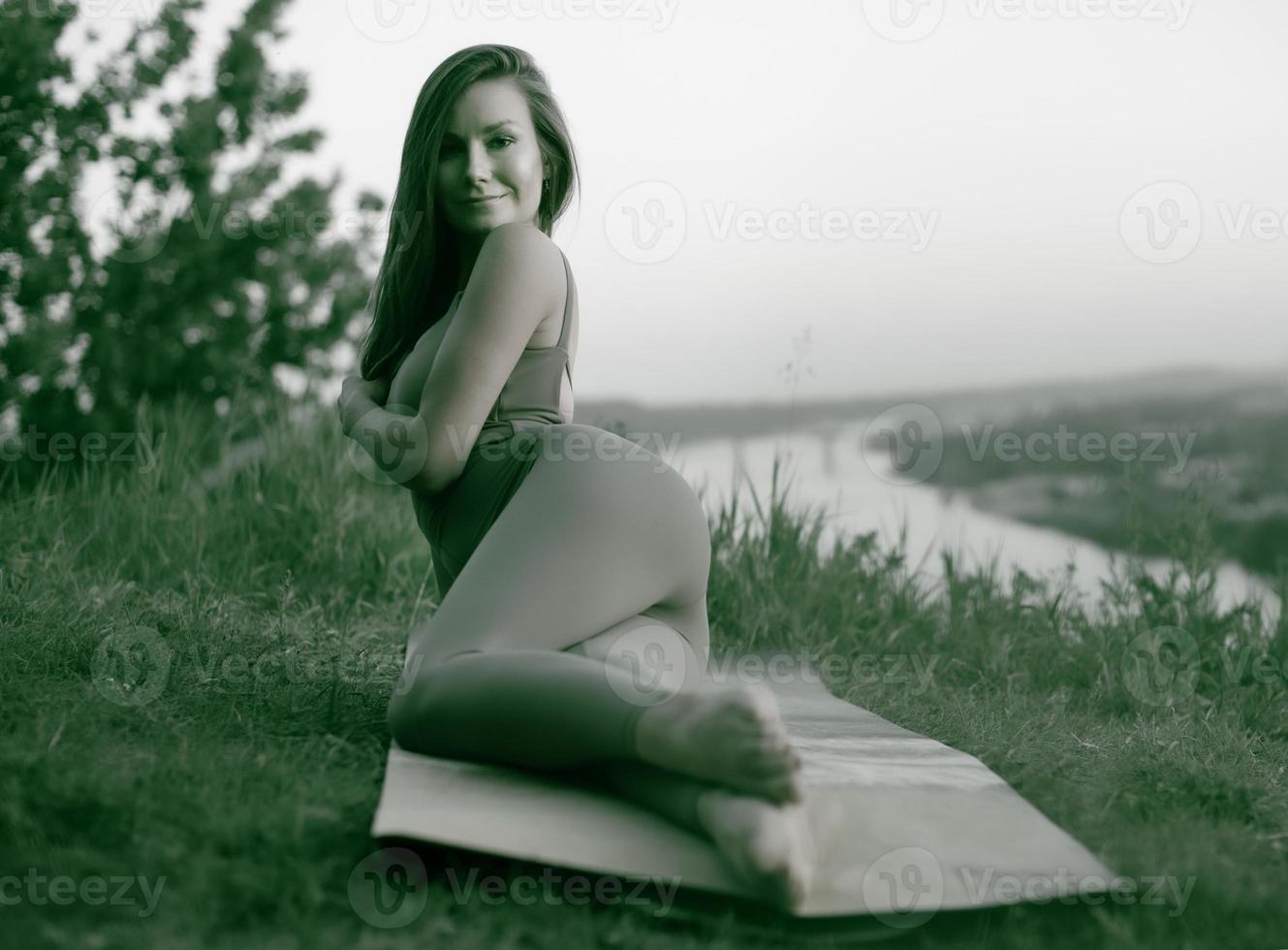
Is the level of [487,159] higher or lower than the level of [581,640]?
higher

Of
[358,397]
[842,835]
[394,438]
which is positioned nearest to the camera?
[842,835]

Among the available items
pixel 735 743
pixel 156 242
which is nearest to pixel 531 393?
pixel 735 743

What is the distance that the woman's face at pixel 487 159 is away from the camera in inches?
92.7

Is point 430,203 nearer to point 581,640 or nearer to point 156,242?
point 581,640

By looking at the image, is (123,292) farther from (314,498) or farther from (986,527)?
(986,527)

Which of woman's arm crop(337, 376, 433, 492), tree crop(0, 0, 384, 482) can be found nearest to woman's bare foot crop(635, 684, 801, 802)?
woman's arm crop(337, 376, 433, 492)

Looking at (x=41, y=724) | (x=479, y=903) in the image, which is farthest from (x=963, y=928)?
(x=41, y=724)

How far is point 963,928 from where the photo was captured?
5.44 ft

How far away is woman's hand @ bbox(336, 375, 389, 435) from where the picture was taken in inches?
94.7

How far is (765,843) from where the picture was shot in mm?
1544

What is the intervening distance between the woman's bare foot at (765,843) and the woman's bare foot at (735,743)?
0.03 meters

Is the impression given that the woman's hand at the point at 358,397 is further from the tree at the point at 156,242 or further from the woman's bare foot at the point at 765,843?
the tree at the point at 156,242

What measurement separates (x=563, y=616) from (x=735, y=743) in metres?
0.54

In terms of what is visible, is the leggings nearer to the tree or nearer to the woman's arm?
the woman's arm
